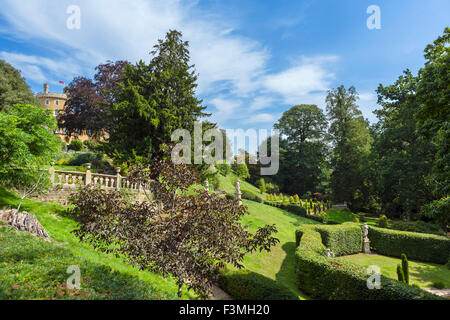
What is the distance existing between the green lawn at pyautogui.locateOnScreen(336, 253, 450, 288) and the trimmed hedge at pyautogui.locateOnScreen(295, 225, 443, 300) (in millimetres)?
5692

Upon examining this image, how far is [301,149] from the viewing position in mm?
40938

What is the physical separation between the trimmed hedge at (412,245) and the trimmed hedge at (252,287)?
46.1 ft

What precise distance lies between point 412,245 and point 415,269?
7.95ft

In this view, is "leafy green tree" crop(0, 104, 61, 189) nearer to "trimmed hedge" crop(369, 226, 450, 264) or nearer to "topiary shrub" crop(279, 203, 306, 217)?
"trimmed hedge" crop(369, 226, 450, 264)

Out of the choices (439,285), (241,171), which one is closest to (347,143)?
(241,171)

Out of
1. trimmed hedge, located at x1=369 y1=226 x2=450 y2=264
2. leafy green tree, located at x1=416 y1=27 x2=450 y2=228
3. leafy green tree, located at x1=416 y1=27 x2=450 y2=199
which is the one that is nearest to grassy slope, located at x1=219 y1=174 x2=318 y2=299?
trimmed hedge, located at x1=369 y1=226 x2=450 y2=264

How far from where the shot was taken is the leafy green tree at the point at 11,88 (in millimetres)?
26406

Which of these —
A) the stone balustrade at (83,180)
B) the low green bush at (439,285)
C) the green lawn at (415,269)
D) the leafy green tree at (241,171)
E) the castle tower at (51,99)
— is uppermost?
the castle tower at (51,99)

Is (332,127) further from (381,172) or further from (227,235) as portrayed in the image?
(227,235)

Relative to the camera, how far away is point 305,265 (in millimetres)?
9672

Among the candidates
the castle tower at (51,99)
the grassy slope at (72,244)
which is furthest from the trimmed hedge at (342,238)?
the castle tower at (51,99)

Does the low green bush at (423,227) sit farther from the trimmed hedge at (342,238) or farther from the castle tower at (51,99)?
the castle tower at (51,99)

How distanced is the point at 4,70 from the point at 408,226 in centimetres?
4840

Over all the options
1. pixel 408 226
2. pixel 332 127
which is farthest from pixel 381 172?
pixel 332 127
